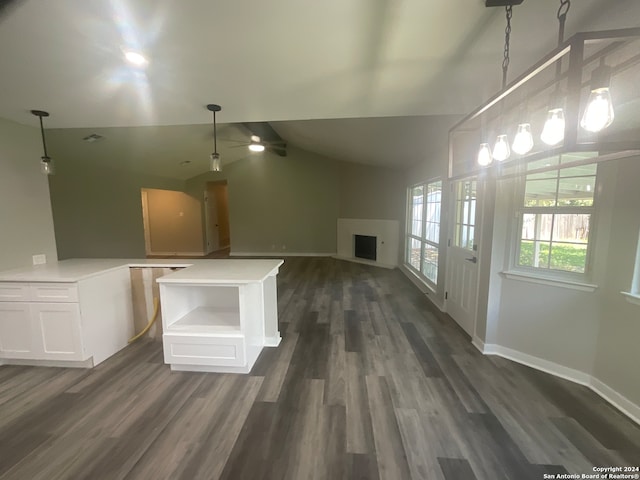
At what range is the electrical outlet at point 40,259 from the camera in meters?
2.73

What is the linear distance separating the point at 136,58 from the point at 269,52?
0.85 metres

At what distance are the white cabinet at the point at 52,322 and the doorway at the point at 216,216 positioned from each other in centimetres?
603

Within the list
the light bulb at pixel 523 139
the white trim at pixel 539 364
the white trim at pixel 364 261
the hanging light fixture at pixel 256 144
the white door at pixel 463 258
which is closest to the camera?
the light bulb at pixel 523 139

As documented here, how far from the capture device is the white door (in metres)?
2.94

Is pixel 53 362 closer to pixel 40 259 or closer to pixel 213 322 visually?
pixel 40 259

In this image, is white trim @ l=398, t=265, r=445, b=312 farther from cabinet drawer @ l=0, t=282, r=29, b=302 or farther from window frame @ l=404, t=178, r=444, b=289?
cabinet drawer @ l=0, t=282, r=29, b=302

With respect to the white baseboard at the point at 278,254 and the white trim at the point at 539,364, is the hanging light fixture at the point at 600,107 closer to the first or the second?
the white trim at the point at 539,364

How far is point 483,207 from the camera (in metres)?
2.73

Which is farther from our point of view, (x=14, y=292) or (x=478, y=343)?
(x=478, y=343)

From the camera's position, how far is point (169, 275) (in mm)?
2303

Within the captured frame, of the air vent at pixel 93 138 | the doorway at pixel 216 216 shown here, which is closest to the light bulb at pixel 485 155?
the air vent at pixel 93 138

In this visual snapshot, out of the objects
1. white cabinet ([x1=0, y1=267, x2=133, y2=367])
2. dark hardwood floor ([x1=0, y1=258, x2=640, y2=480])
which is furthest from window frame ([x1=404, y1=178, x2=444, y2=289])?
white cabinet ([x1=0, y1=267, x2=133, y2=367])

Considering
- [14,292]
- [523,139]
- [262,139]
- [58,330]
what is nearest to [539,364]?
[523,139]

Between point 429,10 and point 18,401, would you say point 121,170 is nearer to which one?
point 18,401
